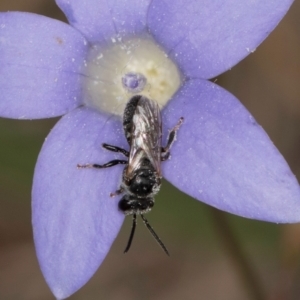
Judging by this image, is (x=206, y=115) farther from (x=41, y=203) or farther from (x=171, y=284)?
(x=171, y=284)

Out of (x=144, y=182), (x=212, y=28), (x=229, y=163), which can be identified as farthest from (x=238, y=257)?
(x=212, y=28)

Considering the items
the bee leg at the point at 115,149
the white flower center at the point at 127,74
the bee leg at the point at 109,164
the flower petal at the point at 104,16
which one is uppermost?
the flower petal at the point at 104,16

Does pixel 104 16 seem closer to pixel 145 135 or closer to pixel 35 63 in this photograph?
pixel 35 63

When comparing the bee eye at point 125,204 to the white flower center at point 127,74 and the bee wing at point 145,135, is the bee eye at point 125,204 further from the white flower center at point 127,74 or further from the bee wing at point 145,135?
the white flower center at point 127,74

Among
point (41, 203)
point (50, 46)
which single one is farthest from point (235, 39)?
point (41, 203)

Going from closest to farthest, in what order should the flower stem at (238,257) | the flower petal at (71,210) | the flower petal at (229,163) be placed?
the flower petal at (229,163) → the flower petal at (71,210) → the flower stem at (238,257)

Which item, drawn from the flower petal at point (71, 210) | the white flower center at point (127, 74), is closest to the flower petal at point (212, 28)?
the white flower center at point (127, 74)

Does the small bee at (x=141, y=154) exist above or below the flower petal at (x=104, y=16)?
below
